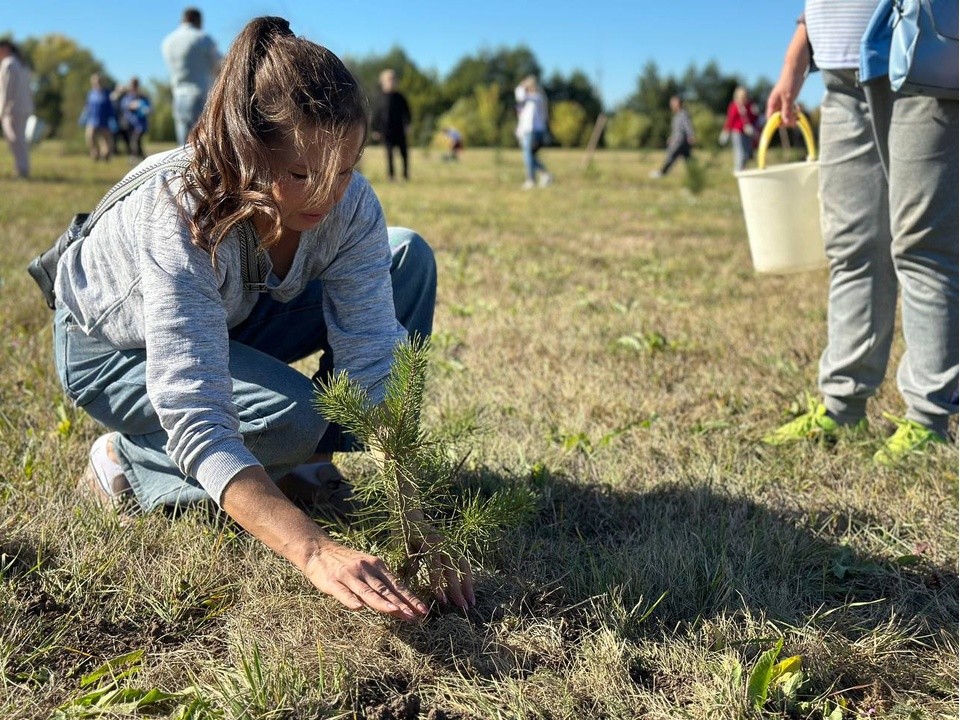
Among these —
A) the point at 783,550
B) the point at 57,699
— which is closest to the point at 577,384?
the point at 783,550

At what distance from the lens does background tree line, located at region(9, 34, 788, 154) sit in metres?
38.6

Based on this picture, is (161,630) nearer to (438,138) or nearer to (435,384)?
(435,384)

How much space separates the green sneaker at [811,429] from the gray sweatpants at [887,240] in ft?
0.14

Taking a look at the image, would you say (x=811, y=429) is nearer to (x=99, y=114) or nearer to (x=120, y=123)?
(x=99, y=114)

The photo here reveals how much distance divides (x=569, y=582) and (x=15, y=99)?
473 inches

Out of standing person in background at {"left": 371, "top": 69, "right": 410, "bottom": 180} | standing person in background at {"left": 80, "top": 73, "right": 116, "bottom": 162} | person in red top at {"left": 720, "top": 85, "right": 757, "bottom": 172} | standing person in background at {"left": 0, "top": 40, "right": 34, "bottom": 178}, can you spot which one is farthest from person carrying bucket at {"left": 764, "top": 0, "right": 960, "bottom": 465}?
standing person in background at {"left": 80, "top": 73, "right": 116, "bottom": 162}

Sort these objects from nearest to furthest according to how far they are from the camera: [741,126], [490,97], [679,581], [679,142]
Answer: [679,581], [741,126], [679,142], [490,97]

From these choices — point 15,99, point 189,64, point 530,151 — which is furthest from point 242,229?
point 530,151

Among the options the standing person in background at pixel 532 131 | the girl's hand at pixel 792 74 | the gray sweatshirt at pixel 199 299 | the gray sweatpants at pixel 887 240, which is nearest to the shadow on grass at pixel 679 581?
the gray sweatshirt at pixel 199 299

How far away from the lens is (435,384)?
Answer: 342cm

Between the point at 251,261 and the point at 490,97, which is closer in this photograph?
the point at 251,261

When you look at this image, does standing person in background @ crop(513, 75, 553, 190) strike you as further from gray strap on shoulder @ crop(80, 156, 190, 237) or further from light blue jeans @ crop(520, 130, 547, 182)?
gray strap on shoulder @ crop(80, 156, 190, 237)

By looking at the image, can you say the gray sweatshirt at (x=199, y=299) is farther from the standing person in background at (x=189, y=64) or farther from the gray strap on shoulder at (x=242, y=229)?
the standing person in background at (x=189, y=64)

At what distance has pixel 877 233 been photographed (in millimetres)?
2781
